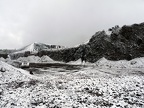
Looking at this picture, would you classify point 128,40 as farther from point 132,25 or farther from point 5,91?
point 5,91

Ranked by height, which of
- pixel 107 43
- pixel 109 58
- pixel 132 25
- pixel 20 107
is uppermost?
pixel 132 25

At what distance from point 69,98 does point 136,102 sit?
4195mm

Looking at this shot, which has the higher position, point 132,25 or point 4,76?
point 132,25

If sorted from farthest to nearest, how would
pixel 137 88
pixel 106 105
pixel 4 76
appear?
pixel 4 76 → pixel 137 88 → pixel 106 105

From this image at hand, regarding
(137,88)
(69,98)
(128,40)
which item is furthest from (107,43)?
(69,98)

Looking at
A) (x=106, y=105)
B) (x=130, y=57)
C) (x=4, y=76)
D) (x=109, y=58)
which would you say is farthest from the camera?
(x=109, y=58)

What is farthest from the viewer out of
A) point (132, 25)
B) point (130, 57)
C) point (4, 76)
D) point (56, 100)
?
point (132, 25)

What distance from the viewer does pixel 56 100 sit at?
31.1 feet

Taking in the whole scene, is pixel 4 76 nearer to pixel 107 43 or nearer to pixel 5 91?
pixel 5 91

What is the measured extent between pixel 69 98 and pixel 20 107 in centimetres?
313

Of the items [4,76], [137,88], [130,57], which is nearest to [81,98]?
[137,88]

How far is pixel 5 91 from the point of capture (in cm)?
1140

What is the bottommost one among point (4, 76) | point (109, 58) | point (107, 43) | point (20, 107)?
point (20, 107)

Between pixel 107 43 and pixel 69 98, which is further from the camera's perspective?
pixel 107 43
